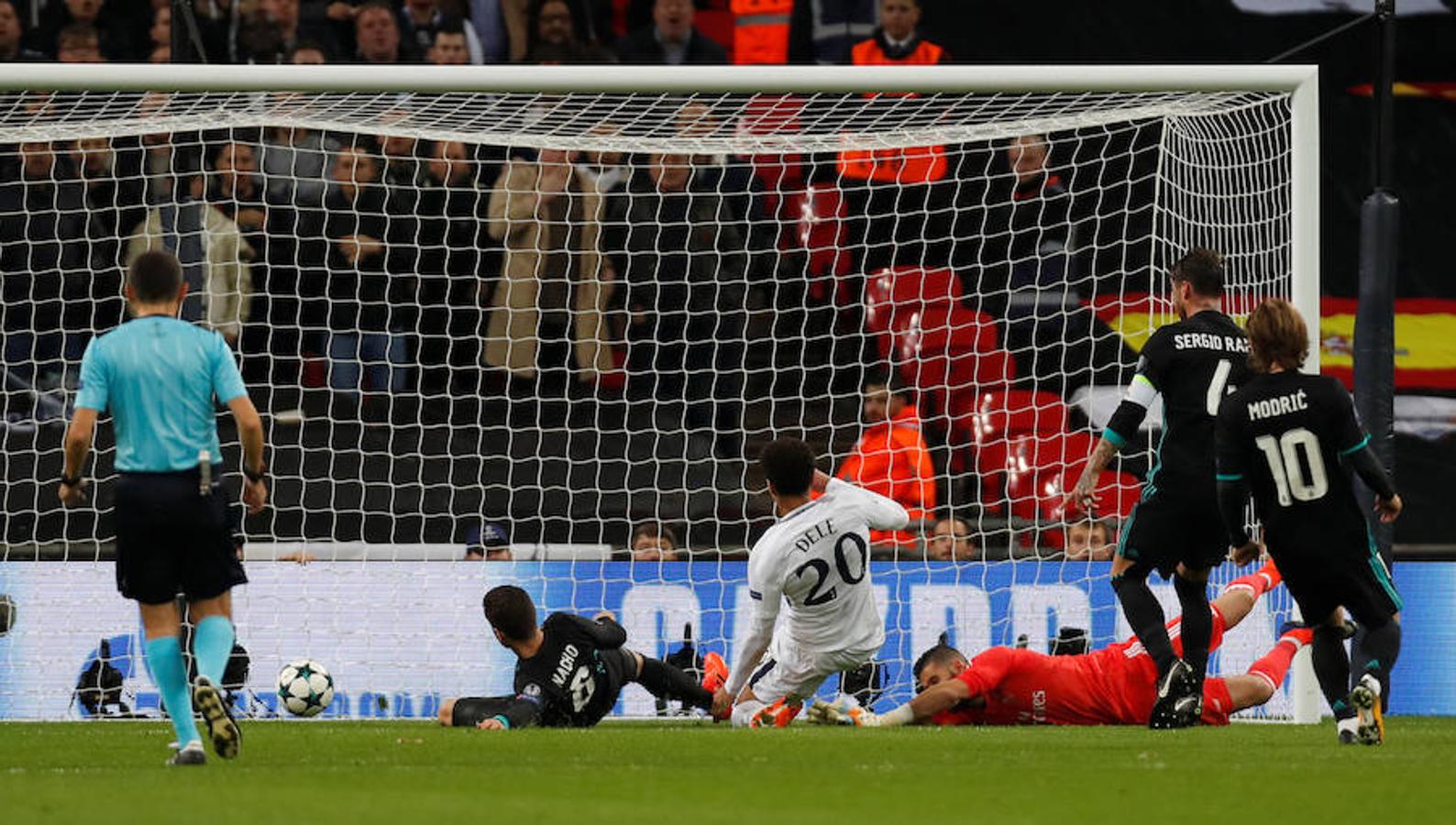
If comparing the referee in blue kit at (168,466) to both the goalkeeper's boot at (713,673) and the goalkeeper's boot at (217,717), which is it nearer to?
the goalkeeper's boot at (217,717)

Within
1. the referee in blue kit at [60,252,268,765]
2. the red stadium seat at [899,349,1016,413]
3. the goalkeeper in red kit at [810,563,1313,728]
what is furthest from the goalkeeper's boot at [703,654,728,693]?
the referee in blue kit at [60,252,268,765]

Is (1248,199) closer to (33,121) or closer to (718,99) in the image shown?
(718,99)

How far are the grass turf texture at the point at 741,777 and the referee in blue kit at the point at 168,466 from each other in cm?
33

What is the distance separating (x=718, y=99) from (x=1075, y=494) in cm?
354

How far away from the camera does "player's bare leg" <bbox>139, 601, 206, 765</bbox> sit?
23.7ft

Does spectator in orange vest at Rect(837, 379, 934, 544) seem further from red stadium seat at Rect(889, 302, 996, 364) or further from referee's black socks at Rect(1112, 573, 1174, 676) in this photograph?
referee's black socks at Rect(1112, 573, 1174, 676)

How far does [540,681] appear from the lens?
981 centimetres

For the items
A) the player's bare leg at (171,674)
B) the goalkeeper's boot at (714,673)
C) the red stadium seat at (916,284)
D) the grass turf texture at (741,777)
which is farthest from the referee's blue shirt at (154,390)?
the red stadium seat at (916,284)

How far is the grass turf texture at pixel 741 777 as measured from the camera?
5695mm

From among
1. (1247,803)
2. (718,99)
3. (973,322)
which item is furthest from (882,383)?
(1247,803)

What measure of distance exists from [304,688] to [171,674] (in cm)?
283

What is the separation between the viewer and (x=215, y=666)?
7340 millimetres

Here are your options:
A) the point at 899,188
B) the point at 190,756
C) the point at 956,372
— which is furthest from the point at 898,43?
the point at 190,756

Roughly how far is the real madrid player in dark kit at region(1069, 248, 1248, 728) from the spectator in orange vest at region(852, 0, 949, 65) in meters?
4.73
